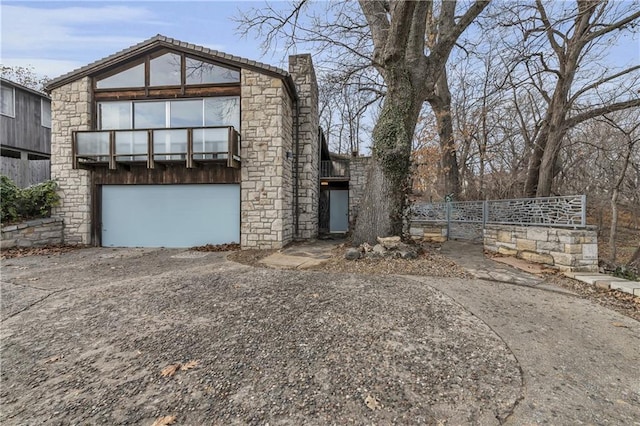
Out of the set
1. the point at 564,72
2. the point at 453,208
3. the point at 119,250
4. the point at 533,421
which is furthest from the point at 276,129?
the point at 564,72

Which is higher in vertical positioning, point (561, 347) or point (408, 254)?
point (408, 254)

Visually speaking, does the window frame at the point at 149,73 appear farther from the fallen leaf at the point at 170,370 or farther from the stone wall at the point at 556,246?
the stone wall at the point at 556,246

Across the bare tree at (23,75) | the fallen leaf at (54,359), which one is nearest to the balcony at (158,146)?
the fallen leaf at (54,359)

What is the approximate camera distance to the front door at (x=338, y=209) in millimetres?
14719

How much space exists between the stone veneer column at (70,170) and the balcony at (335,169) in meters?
8.73

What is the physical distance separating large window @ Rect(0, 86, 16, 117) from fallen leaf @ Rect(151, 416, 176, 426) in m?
16.5

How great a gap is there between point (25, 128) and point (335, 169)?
13948 mm

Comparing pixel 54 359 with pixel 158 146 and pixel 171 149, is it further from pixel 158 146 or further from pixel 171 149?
pixel 158 146

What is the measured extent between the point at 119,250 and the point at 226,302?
596 cm

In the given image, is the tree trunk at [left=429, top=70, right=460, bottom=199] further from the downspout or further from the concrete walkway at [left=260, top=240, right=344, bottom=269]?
the concrete walkway at [left=260, top=240, right=344, bottom=269]

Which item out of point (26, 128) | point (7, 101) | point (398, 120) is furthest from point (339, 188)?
→ point (7, 101)

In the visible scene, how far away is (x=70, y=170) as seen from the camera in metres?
8.20

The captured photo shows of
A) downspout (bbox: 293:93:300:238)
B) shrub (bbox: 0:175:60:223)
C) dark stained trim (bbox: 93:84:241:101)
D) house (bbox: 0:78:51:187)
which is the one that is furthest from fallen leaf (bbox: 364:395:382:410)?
house (bbox: 0:78:51:187)

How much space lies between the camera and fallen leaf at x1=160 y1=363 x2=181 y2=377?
2.10 metres
